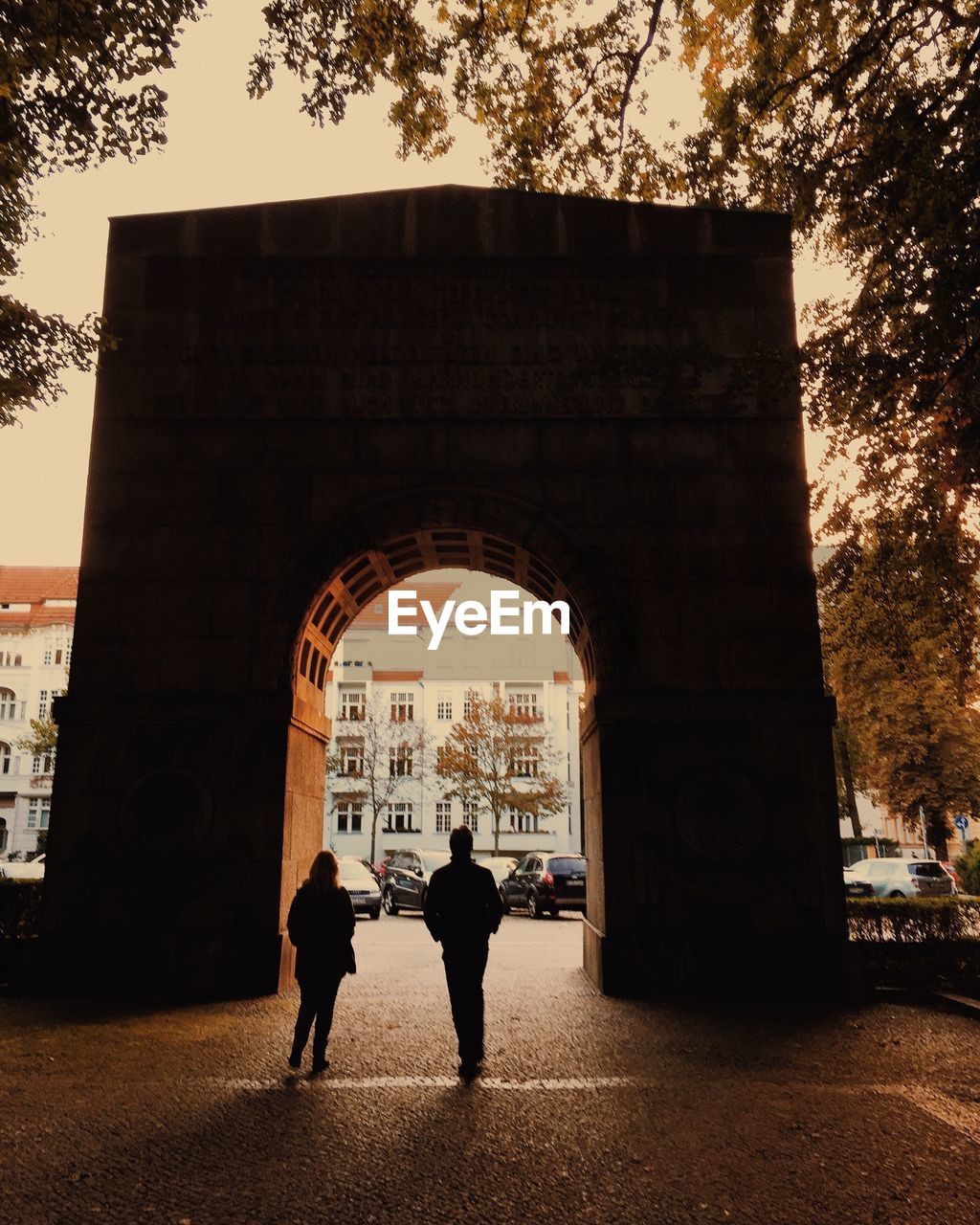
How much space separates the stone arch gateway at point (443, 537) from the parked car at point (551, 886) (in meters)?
11.3

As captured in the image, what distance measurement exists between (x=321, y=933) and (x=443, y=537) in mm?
6522

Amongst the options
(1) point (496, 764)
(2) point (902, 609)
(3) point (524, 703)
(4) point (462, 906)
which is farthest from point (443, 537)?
(3) point (524, 703)

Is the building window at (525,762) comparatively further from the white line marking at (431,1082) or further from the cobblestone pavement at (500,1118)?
the white line marking at (431,1082)

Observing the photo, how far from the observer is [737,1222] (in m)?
4.28

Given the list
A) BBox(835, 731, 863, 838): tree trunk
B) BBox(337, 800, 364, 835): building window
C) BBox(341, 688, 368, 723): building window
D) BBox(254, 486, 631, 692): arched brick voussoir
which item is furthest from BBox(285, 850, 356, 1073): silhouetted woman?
BBox(337, 800, 364, 835): building window

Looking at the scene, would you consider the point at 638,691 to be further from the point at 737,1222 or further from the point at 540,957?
the point at 737,1222

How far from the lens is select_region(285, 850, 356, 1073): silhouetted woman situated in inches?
278

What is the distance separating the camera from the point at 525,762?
1924 inches

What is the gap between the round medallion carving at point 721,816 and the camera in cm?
1031

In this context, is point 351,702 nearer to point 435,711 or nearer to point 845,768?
point 435,711

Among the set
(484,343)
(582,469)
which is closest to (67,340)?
(484,343)

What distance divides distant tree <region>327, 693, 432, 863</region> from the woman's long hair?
4542 cm

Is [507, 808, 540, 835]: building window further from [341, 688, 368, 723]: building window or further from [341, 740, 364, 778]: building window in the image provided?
[341, 688, 368, 723]: building window

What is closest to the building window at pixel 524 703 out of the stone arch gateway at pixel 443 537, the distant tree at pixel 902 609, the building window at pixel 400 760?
the building window at pixel 400 760
